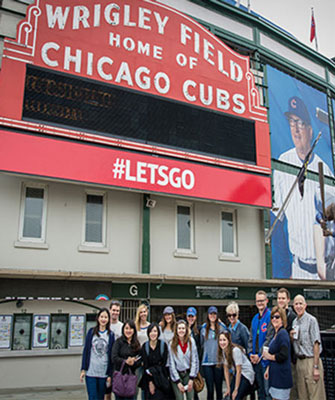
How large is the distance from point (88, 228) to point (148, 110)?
3.95 m

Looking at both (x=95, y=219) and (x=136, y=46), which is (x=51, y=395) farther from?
(x=136, y=46)

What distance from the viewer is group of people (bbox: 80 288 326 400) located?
693 cm

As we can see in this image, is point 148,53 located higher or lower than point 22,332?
higher

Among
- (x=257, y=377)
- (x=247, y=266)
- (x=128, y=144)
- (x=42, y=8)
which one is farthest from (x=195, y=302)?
(x=42, y=8)

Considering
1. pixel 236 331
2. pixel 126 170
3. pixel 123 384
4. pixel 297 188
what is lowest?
pixel 123 384

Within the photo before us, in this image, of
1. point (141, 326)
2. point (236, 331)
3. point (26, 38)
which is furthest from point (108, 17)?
point (236, 331)

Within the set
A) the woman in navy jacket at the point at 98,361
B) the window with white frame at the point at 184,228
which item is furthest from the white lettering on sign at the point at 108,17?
the woman in navy jacket at the point at 98,361

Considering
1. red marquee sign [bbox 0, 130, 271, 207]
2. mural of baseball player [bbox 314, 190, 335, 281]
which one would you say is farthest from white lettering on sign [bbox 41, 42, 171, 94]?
mural of baseball player [bbox 314, 190, 335, 281]

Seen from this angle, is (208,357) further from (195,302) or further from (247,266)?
(247,266)

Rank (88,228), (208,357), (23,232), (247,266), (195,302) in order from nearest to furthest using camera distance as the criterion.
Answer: (208,357) < (23,232) < (88,228) < (195,302) < (247,266)

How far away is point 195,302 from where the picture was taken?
47.8 feet

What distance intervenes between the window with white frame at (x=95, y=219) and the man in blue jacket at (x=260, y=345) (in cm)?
672

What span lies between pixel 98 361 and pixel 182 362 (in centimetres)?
137

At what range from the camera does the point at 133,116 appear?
520 inches
